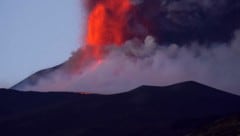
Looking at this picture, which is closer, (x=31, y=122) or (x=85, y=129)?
(x=85, y=129)

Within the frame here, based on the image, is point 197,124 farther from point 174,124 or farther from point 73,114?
point 73,114

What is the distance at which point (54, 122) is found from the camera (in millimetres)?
176000

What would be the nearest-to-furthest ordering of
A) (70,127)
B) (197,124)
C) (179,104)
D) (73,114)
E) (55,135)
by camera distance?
(197,124) → (55,135) → (70,127) → (73,114) → (179,104)

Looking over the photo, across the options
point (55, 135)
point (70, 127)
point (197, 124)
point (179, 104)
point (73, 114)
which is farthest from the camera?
point (179, 104)

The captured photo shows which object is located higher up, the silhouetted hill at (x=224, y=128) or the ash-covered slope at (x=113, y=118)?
the ash-covered slope at (x=113, y=118)

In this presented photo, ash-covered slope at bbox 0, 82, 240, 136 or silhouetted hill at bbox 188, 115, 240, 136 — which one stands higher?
ash-covered slope at bbox 0, 82, 240, 136

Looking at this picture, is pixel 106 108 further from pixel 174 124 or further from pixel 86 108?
pixel 174 124

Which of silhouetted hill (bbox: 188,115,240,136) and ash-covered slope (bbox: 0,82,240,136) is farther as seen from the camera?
ash-covered slope (bbox: 0,82,240,136)

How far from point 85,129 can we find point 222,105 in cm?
5894

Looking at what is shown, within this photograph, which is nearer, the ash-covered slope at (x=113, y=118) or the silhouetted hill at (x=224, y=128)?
the silhouetted hill at (x=224, y=128)

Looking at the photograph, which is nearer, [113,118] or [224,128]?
[224,128]

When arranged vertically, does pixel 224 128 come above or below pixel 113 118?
below

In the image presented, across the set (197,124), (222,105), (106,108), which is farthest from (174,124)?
(222,105)

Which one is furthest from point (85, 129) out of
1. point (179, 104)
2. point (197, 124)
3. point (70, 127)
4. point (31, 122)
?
point (179, 104)
